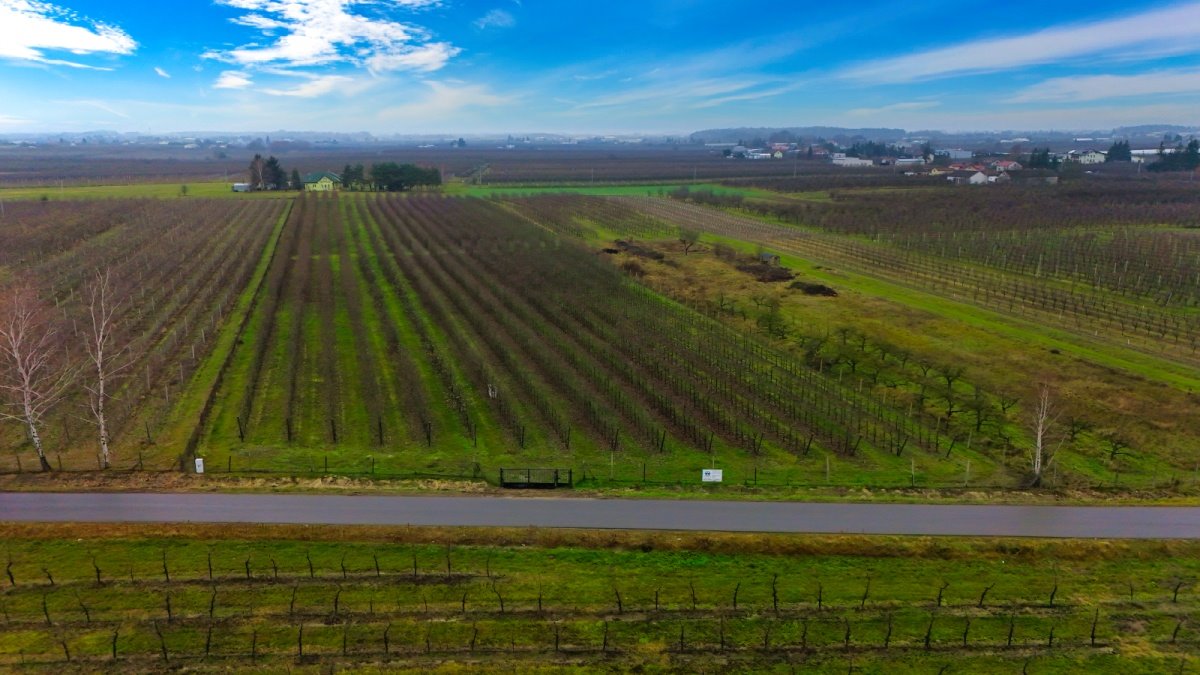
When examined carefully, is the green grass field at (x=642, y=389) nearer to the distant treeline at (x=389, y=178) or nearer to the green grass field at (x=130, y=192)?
the green grass field at (x=130, y=192)

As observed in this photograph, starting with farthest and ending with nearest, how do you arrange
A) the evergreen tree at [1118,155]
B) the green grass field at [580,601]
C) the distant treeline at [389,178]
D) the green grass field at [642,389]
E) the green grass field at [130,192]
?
the evergreen tree at [1118,155], the distant treeline at [389,178], the green grass field at [130,192], the green grass field at [642,389], the green grass field at [580,601]

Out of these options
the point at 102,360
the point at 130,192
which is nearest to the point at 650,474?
the point at 102,360

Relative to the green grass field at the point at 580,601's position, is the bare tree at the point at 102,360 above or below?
above

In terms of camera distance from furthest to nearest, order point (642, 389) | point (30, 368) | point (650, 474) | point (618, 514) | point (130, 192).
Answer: point (130, 192), point (642, 389), point (650, 474), point (30, 368), point (618, 514)

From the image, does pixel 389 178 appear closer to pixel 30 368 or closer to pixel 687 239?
pixel 687 239

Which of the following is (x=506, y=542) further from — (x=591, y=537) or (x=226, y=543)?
(x=226, y=543)

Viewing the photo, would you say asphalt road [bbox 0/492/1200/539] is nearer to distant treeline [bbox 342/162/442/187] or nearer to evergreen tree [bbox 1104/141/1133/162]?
distant treeline [bbox 342/162/442/187]

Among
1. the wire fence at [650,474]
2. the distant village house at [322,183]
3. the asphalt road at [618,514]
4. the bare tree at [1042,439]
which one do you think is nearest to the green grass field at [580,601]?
the asphalt road at [618,514]
